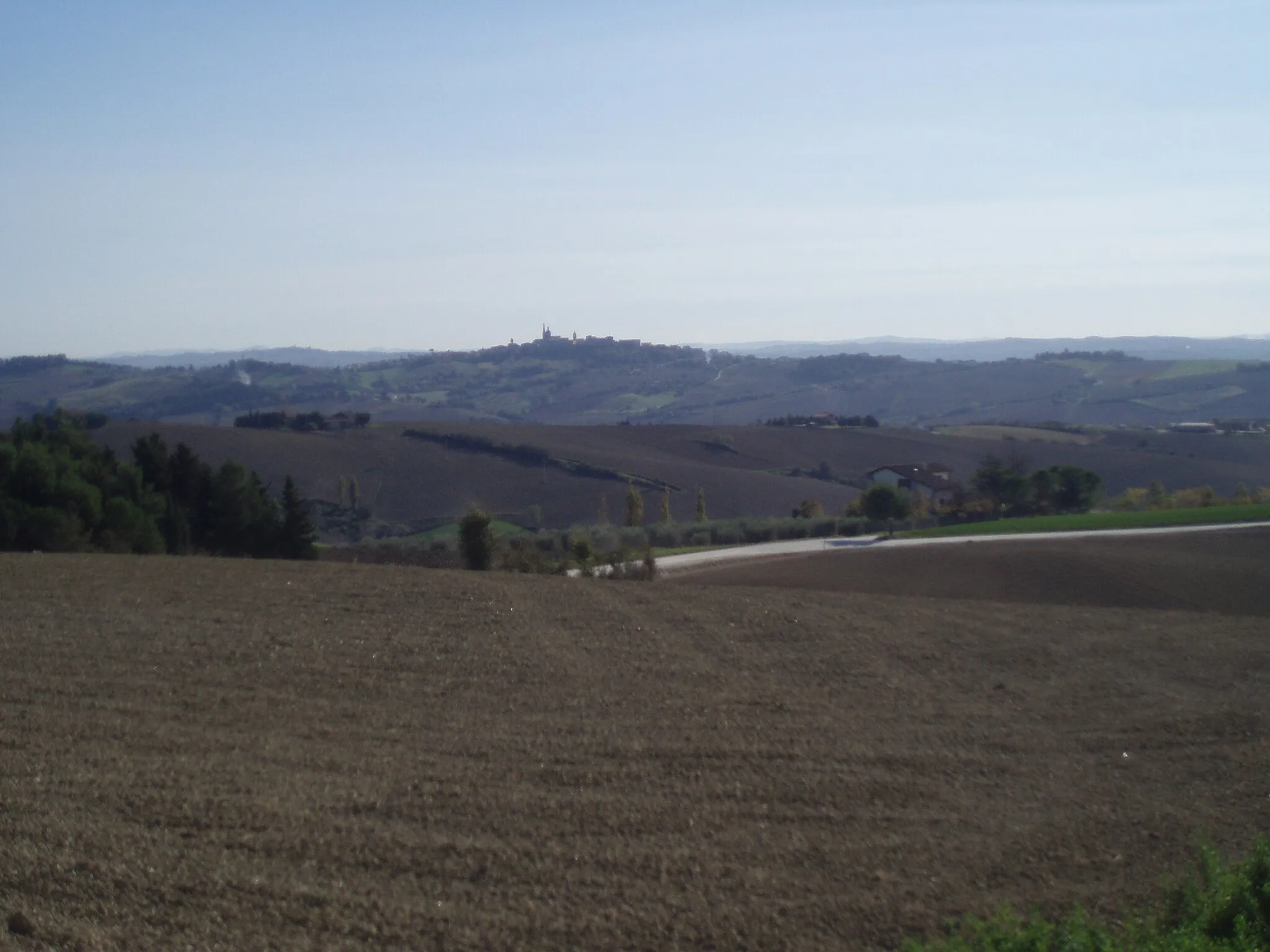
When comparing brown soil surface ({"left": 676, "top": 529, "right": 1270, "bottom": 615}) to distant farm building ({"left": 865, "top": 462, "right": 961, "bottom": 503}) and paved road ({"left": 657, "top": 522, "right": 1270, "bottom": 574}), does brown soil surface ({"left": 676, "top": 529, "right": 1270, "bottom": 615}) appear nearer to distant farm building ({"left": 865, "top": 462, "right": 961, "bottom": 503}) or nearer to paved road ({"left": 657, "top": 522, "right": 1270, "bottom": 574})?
paved road ({"left": 657, "top": 522, "right": 1270, "bottom": 574})

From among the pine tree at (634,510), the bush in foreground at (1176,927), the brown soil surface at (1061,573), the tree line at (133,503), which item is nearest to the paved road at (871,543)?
the brown soil surface at (1061,573)

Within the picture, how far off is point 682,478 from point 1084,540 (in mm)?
33116

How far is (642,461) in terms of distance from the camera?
64438mm

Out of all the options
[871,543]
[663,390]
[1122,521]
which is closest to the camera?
[871,543]

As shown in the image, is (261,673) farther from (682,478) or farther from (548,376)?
(548,376)

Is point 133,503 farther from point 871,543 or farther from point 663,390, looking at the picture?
point 663,390

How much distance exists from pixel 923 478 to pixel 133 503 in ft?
129

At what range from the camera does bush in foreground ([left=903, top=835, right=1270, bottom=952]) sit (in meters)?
5.49

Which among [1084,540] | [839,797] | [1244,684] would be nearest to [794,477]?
[1084,540]

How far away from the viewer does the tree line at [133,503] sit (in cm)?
2286

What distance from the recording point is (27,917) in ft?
17.7

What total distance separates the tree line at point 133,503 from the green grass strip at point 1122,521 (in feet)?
67.9

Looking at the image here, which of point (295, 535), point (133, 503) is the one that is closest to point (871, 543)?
point (295, 535)

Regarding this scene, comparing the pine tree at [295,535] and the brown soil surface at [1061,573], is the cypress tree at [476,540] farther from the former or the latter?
the pine tree at [295,535]
